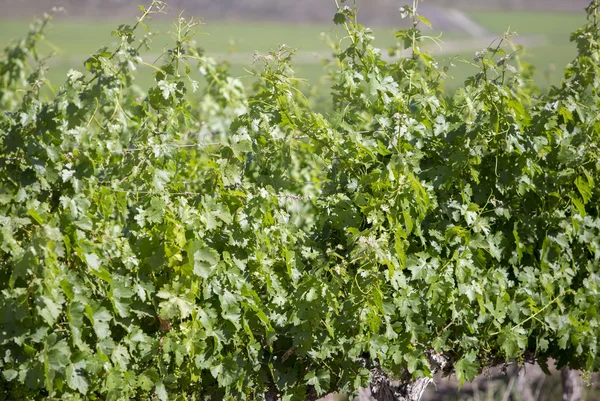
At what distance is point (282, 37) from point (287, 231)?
22672 mm

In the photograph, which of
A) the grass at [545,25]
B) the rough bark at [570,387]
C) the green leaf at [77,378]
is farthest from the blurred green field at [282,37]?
the green leaf at [77,378]

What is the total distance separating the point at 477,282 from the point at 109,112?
1.67m

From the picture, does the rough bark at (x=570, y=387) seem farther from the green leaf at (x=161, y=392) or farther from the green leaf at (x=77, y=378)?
the green leaf at (x=77, y=378)

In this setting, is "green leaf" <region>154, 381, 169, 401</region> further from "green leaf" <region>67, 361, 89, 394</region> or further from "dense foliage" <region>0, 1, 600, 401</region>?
"green leaf" <region>67, 361, 89, 394</region>

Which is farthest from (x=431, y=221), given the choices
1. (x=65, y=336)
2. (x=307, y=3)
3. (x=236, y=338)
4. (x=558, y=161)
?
(x=307, y=3)

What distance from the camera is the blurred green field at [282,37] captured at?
20.8 metres

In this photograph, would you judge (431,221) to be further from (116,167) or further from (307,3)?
(307,3)

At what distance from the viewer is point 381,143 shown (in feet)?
10.1

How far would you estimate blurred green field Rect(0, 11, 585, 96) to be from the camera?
2081 cm

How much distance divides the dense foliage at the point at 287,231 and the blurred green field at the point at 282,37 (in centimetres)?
1587

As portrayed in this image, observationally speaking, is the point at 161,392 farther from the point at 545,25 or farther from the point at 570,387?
the point at 545,25

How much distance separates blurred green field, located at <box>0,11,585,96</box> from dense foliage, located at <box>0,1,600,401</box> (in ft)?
52.1

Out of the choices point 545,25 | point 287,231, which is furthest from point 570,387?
point 545,25

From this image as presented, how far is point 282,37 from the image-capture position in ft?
81.9
